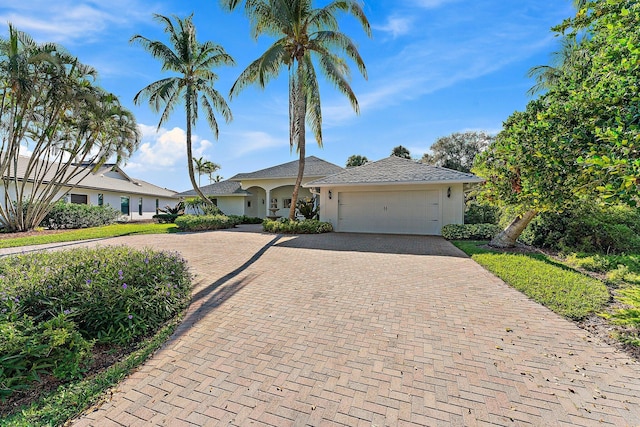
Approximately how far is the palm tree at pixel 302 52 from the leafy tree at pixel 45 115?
7.55 m

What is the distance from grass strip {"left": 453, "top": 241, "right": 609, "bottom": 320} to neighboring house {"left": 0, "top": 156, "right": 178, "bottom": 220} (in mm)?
23564

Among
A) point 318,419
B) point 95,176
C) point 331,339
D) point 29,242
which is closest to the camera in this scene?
point 318,419

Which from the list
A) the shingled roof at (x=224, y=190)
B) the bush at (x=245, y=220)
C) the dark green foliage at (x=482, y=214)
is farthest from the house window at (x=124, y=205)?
the dark green foliage at (x=482, y=214)

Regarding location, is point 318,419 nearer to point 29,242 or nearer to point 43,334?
point 43,334

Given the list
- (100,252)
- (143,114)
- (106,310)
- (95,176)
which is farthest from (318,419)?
(95,176)

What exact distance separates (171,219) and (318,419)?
22.7 metres

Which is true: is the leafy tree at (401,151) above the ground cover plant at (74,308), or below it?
above

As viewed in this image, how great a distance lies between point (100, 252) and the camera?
5.35m

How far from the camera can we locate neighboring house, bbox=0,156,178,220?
20172 mm

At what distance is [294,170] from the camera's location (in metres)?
20.5

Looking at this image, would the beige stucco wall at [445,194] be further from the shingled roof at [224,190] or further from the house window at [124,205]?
the house window at [124,205]

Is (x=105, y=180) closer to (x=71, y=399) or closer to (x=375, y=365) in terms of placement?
(x=71, y=399)

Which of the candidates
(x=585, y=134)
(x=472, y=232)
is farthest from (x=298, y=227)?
(x=585, y=134)

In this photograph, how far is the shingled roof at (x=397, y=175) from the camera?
486 inches
